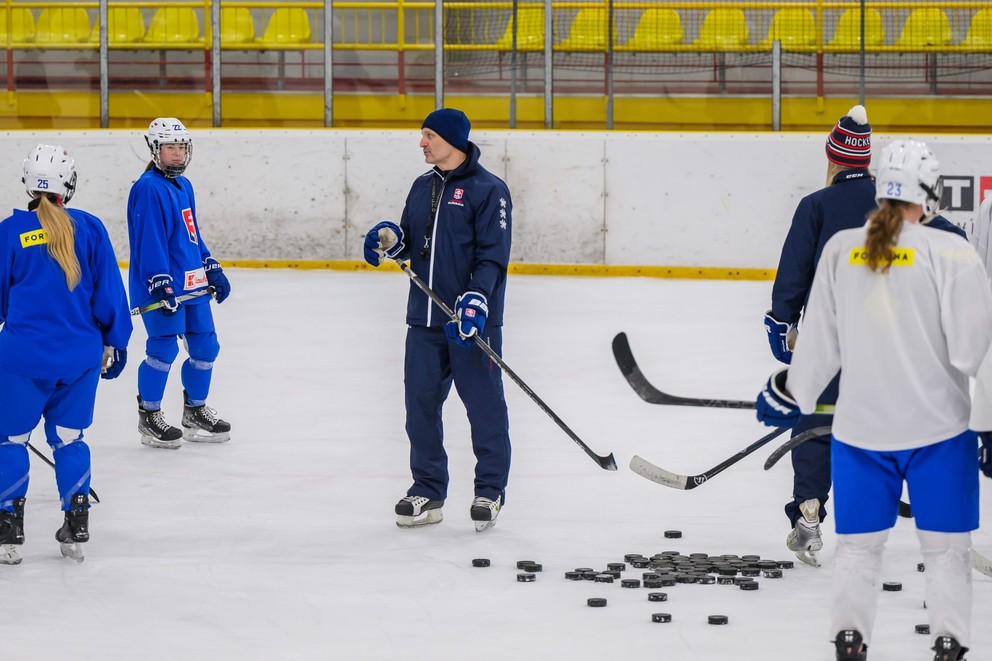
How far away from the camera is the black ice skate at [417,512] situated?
4289 millimetres

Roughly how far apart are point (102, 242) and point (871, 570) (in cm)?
218

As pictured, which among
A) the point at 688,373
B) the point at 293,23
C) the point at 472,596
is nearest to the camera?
the point at 472,596

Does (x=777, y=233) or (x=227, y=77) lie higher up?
(x=227, y=77)

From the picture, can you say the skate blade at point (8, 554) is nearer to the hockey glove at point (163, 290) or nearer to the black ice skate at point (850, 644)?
the hockey glove at point (163, 290)

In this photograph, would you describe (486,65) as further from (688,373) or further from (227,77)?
(688,373)

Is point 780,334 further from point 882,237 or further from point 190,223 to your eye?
point 190,223

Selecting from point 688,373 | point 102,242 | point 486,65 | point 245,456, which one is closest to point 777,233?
point 486,65

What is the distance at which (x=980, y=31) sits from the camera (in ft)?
37.3

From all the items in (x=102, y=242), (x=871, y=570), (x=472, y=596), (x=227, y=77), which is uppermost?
(x=227, y=77)

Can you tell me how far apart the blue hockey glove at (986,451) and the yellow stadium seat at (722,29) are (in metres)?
9.34

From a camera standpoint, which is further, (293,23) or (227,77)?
(293,23)

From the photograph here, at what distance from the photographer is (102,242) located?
3865mm

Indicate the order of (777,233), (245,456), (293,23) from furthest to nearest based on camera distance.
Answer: (293,23) → (777,233) → (245,456)

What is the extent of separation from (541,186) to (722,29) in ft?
7.37
